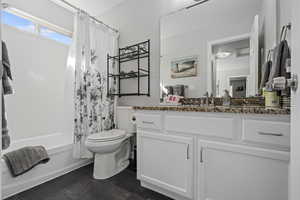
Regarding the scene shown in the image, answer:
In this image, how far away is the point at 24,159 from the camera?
143cm

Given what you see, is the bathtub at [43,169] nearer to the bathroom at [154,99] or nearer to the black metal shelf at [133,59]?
the bathroom at [154,99]

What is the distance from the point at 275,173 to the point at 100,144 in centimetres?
147


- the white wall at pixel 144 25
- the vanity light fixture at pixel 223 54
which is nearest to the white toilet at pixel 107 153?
the white wall at pixel 144 25

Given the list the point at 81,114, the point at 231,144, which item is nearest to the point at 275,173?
the point at 231,144

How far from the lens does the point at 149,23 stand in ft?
6.92

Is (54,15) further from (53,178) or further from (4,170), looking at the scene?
(53,178)

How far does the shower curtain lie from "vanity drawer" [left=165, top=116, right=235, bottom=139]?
1.15 m

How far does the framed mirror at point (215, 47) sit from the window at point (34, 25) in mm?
1629

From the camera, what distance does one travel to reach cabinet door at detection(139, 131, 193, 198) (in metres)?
1.21

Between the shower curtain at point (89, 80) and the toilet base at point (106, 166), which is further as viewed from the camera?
the shower curtain at point (89, 80)

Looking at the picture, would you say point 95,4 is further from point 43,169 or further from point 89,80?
point 43,169

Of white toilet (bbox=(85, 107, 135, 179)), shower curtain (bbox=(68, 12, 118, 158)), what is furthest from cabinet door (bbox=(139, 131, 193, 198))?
shower curtain (bbox=(68, 12, 118, 158))

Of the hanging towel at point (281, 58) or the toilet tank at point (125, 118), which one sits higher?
the hanging towel at point (281, 58)

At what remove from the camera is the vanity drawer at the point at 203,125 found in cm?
104
